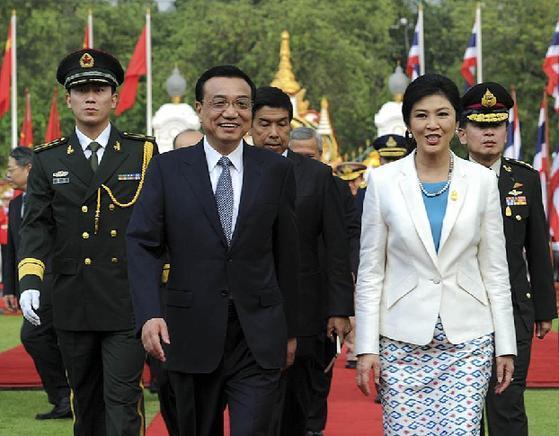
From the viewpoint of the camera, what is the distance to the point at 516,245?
873cm

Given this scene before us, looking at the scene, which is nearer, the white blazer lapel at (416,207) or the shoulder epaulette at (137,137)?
the white blazer lapel at (416,207)

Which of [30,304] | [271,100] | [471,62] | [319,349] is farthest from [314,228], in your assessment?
[471,62]

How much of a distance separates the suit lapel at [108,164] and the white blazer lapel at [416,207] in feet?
7.09

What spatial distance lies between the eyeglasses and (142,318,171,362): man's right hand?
39.8 inches

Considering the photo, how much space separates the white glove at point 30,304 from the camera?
821 cm

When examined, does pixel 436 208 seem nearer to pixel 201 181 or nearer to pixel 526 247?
pixel 201 181

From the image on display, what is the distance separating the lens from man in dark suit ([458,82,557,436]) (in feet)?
28.5

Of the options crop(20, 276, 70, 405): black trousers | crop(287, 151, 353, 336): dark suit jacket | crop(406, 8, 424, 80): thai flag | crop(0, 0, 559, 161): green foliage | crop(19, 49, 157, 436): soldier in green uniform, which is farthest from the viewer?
crop(0, 0, 559, 161): green foliage

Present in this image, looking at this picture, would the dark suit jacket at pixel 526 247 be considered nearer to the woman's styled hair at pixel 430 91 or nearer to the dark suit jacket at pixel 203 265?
the woman's styled hair at pixel 430 91

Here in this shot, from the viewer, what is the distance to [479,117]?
8766 mm

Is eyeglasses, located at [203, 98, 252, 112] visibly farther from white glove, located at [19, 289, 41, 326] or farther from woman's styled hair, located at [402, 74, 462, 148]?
white glove, located at [19, 289, 41, 326]

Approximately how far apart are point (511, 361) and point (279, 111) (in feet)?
9.05

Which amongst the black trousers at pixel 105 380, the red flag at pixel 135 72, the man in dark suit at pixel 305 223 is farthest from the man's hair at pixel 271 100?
the red flag at pixel 135 72

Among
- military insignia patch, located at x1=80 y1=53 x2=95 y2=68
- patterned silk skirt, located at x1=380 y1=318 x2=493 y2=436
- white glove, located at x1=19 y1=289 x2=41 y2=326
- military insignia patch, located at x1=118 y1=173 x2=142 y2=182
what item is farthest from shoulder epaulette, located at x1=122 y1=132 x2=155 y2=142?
patterned silk skirt, located at x1=380 y1=318 x2=493 y2=436
